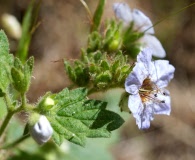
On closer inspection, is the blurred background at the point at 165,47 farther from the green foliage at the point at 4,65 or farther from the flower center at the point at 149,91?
the green foliage at the point at 4,65

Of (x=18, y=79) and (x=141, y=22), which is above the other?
(x=18, y=79)

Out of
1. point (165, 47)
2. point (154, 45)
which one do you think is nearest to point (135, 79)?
point (154, 45)

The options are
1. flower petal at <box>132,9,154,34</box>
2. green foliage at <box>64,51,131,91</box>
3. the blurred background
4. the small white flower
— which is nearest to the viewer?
the small white flower

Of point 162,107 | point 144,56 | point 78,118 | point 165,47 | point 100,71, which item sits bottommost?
point 165,47

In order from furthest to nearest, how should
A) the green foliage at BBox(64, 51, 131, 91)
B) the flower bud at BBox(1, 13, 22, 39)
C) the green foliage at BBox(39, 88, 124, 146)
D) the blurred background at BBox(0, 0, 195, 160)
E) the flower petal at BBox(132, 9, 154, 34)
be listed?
the blurred background at BBox(0, 0, 195, 160)
the flower bud at BBox(1, 13, 22, 39)
the flower petal at BBox(132, 9, 154, 34)
the green foliage at BBox(64, 51, 131, 91)
the green foliage at BBox(39, 88, 124, 146)

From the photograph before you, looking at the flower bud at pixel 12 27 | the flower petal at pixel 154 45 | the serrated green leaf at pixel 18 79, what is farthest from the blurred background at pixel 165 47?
the serrated green leaf at pixel 18 79

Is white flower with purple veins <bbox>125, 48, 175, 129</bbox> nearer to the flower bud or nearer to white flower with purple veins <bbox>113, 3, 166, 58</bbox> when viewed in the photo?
white flower with purple veins <bbox>113, 3, 166, 58</bbox>

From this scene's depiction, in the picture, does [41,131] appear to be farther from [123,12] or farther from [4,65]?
[123,12]

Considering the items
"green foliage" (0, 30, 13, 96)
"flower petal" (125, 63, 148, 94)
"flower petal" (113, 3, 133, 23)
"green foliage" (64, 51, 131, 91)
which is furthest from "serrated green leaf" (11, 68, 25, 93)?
"flower petal" (113, 3, 133, 23)
